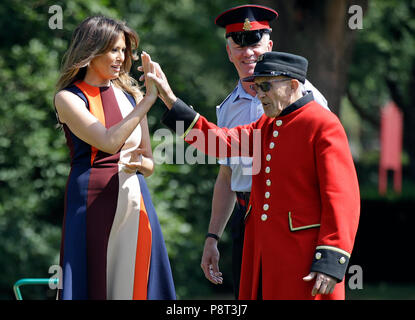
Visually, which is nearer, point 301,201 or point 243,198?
point 301,201

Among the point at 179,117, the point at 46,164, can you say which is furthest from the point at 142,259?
the point at 46,164

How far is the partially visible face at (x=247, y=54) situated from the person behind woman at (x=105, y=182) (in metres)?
0.74

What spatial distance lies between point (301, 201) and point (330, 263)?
1.06ft

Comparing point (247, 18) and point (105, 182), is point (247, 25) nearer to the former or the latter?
point (247, 18)

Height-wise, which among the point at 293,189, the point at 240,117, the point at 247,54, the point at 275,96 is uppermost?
the point at 247,54

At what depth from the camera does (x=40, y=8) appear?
340 inches

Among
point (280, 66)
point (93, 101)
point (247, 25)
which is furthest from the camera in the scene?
point (247, 25)

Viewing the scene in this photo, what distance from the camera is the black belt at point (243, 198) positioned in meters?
3.98

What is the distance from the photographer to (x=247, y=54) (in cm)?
402

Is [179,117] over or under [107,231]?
over

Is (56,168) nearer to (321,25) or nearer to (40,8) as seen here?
(40,8)

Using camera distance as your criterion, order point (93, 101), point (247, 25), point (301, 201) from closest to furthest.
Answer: point (301, 201) → point (93, 101) → point (247, 25)

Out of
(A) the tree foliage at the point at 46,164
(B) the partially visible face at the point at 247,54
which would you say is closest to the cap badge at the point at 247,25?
(B) the partially visible face at the point at 247,54

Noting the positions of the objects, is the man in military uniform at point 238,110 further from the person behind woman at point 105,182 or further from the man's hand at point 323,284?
the man's hand at point 323,284
